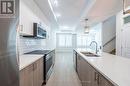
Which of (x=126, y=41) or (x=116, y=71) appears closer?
(x=116, y=71)

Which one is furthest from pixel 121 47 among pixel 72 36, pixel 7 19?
pixel 72 36

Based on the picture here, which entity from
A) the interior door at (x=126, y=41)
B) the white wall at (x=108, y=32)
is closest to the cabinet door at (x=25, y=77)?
the interior door at (x=126, y=41)

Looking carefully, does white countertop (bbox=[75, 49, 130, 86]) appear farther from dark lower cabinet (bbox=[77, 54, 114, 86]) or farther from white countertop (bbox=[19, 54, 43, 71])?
white countertop (bbox=[19, 54, 43, 71])

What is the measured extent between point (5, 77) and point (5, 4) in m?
0.65

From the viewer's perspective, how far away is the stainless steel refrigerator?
1234mm

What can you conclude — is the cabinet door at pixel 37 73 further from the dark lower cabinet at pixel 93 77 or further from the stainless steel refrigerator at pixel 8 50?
the stainless steel refrigerator at pixel 8 50

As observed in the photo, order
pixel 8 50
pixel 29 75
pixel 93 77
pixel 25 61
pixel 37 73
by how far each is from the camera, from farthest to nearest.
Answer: pixel 37 73, pixel 25 61, pixel 29 75, pixel 93 77, pixel 8 50

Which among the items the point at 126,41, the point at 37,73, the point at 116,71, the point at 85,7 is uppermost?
the point at 85,7

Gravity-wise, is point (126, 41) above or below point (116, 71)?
above

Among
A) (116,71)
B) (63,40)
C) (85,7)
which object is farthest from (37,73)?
(63,40)

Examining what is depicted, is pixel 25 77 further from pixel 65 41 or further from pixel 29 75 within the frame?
pixel 65 41

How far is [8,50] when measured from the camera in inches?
49.5

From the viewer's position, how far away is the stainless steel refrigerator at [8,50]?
1234mm

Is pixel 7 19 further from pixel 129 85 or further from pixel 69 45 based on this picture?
pixel 69 45
